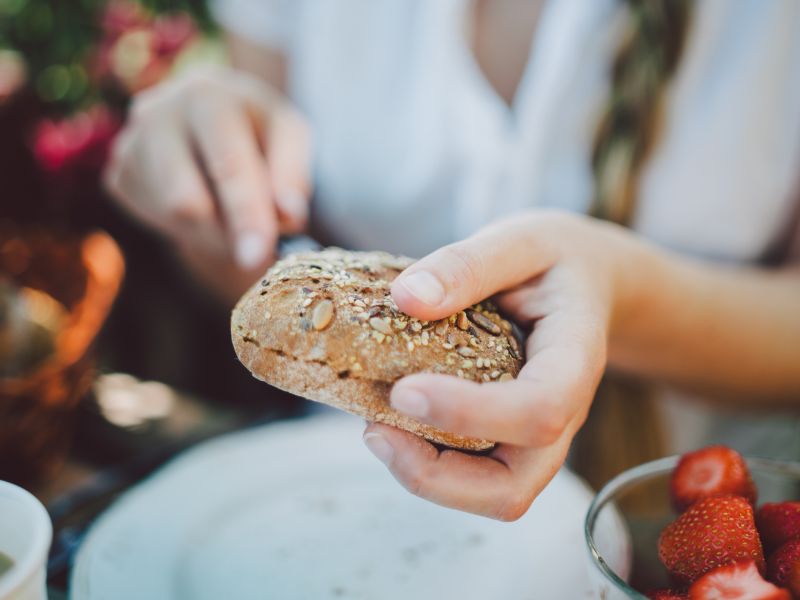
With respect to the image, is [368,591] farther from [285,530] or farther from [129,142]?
[129,142]

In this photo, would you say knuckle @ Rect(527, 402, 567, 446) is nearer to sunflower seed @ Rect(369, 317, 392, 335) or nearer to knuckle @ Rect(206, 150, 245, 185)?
sunflower seed @ Rect(369, 317, 392, 335)

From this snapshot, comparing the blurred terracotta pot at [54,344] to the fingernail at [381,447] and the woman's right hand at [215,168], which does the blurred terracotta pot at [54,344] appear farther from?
the fingernail at [381,447]

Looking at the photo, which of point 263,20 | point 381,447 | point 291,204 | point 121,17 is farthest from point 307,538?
point 121,17

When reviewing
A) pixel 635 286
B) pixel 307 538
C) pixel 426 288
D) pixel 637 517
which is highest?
pixel 426 288

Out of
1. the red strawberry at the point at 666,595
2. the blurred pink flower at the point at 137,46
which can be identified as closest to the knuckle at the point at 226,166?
the red strawberry at the point at 666,595

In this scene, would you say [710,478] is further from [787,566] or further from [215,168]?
[215,168]
